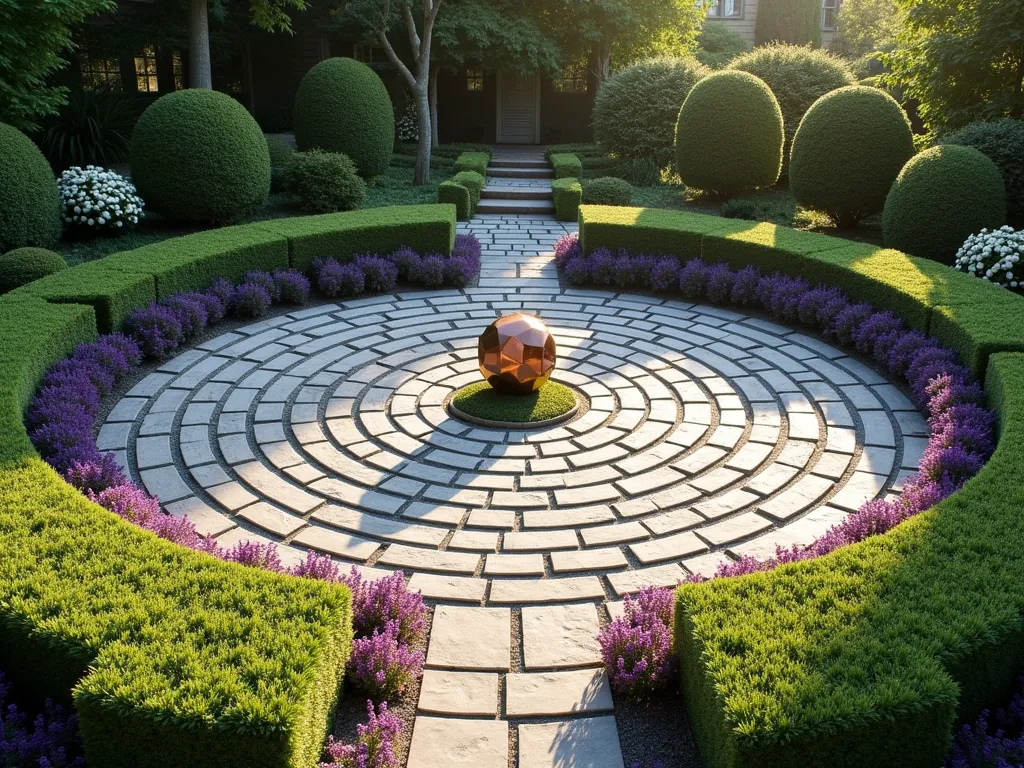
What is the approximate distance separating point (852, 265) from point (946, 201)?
7.17ft

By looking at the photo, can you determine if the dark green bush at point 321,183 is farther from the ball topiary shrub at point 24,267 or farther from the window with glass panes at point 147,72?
the window with glass panes at point 147,72

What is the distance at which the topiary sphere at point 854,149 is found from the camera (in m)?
12.5

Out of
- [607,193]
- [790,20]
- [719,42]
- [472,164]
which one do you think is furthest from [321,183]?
[790,20]

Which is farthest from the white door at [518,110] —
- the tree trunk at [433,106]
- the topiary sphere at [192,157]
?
the topiary sphere at [192,157]

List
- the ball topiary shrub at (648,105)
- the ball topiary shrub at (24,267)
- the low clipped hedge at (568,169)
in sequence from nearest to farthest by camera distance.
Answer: the ball topiary shrub at (24,267)
the low clipped hedge at (568,169)
the ball topiary shrub at (648,105)

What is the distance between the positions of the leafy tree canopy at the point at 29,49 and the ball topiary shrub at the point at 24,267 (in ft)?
12.3

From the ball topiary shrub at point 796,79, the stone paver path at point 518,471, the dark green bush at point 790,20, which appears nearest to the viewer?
the stone paver path at point 518,471

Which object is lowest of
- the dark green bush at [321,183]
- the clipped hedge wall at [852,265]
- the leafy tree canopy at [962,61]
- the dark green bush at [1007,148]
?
Answer: the clipped hedge wall at [852,265]

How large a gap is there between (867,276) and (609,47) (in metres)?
17.0

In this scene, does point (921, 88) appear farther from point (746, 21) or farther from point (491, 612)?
point (746, 21)

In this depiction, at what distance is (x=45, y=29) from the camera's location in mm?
12367

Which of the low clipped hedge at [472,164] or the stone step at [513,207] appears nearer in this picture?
the stone step at [513,207]

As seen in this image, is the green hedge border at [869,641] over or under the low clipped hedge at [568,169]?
under

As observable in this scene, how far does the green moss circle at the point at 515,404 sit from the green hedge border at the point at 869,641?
9.49 ft
